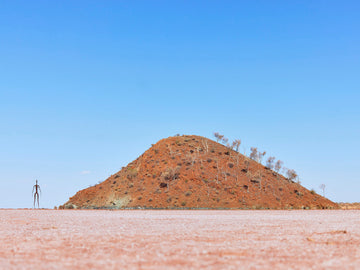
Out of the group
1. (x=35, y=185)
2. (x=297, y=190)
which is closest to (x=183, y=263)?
(x=35, y=185)

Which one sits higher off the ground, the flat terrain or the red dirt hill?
the red dirt hill

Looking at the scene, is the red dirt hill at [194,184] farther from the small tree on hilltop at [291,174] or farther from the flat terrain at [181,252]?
the flat terrain at [181,252]

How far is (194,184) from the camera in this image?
61.5m

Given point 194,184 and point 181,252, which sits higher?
point 194,184

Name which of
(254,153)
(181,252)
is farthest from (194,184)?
(181,252)

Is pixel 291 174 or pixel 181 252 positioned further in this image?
pixel 291 174

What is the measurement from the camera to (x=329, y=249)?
11219 millimetres

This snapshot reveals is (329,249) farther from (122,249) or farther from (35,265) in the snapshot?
(35,265)

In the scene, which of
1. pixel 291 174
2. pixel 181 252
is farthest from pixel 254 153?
pixel 181 252

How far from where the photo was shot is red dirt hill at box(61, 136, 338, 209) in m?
57.9

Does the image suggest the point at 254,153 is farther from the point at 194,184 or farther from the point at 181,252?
the point at 181,252

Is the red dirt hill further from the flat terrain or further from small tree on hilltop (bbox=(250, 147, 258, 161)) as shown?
the flat terrain

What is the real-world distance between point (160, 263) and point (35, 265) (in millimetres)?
2690

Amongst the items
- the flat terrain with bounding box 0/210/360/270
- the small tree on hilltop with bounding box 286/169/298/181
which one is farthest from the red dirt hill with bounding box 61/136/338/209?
the flat terrain with bounding box 0/210/360/270
